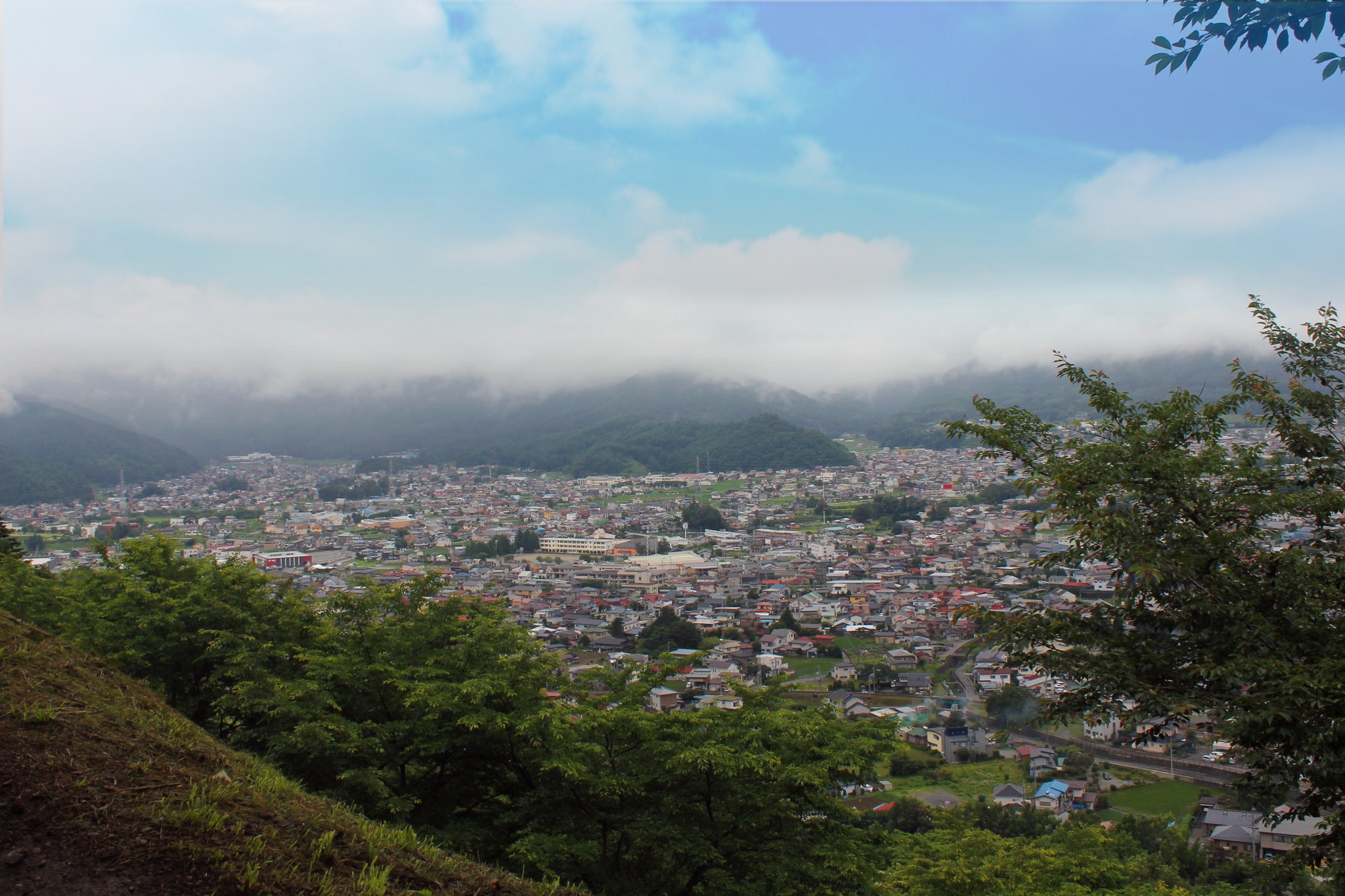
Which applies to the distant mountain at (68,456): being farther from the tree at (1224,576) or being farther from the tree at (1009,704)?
the tree at (1224,576)

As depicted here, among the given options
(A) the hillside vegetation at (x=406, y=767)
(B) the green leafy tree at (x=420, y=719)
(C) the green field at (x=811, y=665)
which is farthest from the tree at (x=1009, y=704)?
(B) the green leafy tree at (x=420, y=719)

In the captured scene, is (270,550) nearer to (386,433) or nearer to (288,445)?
(288,445)

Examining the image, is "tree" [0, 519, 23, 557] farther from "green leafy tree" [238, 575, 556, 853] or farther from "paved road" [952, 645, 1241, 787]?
"paved road" [952, 645, 1241, 787]

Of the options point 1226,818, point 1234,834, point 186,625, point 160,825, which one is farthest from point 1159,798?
point 160,825

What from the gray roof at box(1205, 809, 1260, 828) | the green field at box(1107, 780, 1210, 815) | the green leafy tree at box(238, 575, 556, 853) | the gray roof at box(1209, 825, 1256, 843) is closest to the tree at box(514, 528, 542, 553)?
the green field at box(1107, 780, 1210, 815)

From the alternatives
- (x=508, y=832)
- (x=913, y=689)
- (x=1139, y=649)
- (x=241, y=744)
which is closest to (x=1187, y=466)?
(x=1139, y=649)

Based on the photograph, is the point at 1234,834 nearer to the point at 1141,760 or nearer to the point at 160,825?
the point at 1141,760
